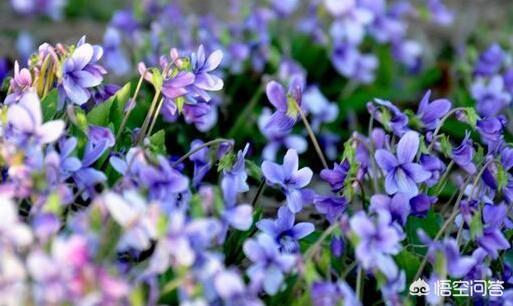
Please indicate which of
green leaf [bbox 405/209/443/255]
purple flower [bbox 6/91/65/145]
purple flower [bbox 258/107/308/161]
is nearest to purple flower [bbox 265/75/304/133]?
green leaf [bbox 405/209/443/255]

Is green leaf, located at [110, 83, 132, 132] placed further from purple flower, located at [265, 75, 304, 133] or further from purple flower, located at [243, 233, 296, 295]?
purple flower, located at [243, 233, 296, 295]

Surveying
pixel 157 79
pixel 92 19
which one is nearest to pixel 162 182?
pixel 157 79

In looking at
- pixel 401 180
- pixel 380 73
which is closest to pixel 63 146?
pixel 401 180

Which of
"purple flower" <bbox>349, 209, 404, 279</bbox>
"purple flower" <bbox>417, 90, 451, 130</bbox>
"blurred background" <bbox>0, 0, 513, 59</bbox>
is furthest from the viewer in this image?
"blurred background" <bbox>0, 0, 513, 59</bbox>

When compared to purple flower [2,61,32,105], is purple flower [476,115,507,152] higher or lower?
lower

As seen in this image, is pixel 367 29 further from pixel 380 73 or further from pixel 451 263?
pixel 451 263

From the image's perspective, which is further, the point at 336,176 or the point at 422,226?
the point at 422,226

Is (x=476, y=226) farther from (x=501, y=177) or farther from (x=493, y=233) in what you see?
(x=501, y=177)
